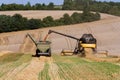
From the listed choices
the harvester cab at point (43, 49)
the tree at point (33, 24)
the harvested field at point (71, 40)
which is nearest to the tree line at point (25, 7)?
the tree at point (33, 24)

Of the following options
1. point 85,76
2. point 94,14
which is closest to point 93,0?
point 94,14

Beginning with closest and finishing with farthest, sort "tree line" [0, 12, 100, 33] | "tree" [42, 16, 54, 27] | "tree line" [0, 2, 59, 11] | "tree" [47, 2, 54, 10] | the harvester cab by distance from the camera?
1. the harvester cab
2. "tree line" [0, 12, 100, 33]
3. "tree" [42, 16, 54, 27]
4. "tree line" [0, 2, 59, 11]
5. "tree" [47, 2, 54, 10]

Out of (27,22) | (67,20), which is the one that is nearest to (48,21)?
(67,20)

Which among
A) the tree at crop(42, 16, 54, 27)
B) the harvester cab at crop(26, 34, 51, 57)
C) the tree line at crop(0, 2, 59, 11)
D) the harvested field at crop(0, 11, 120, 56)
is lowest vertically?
the harvested field at crop(0, 11, 120, 56)

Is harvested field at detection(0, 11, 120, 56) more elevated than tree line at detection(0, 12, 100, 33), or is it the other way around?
tree line at detection(0, 12, 100, 33)

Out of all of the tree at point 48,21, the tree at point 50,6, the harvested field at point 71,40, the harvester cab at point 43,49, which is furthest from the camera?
the tree at point 50,6

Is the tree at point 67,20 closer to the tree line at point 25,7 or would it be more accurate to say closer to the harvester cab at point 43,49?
the tree line at point 25,7

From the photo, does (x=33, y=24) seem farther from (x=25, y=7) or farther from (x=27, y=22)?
(x=25, y=7)

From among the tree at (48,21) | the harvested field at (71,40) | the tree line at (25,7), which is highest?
the tree line at (25,7)

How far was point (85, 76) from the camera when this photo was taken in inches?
726

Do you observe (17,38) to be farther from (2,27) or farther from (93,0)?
(93,0)

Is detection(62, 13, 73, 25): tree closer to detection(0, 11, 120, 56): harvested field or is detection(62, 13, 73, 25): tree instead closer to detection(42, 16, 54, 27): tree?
detection(42, 16, 54, 27): tree

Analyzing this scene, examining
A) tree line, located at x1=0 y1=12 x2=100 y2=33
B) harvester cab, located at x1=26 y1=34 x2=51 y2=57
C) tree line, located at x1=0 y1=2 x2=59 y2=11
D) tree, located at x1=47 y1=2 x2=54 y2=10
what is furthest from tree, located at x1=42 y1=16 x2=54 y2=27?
harvester cab, located at x1=26 y1=34 x2=51 y2=57

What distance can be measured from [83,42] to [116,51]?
18794 millimetres
